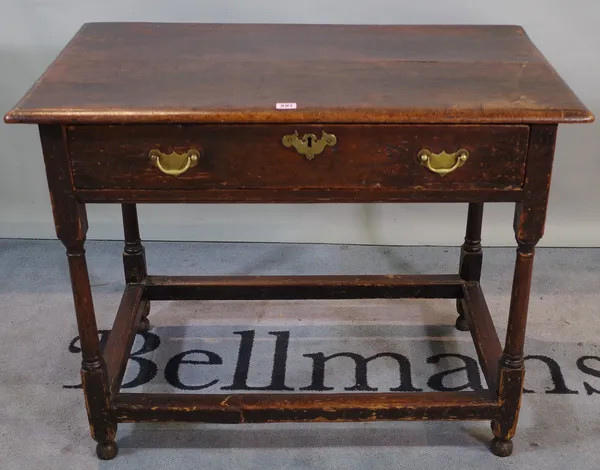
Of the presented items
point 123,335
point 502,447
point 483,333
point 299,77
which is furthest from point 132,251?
point 502,447

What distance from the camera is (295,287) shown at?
2043mm

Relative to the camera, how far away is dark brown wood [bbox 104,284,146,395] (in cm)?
176

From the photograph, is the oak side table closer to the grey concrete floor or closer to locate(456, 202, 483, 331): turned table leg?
the grey concrete floor

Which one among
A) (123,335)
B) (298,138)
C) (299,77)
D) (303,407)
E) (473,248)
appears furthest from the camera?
(473,248)

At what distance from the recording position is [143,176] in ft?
4.77

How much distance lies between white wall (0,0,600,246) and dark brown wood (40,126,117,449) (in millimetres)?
904

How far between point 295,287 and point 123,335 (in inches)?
16.5

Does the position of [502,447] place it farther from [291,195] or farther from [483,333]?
[291,195]

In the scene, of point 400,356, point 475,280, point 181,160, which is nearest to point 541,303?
point 475,280

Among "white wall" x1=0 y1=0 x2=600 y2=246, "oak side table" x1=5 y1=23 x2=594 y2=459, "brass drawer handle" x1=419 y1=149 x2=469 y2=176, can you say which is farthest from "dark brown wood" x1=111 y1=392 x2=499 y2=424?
"white wall" x1=0 y1=0 x2=600 y2=246

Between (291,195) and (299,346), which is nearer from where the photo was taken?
(291,195)

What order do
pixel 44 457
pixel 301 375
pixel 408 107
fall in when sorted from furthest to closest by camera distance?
pixel 301 375, pixel 44 457, pixel 408 107

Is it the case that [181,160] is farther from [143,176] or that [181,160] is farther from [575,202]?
[575,202]

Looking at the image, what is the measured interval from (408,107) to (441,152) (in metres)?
0.10
